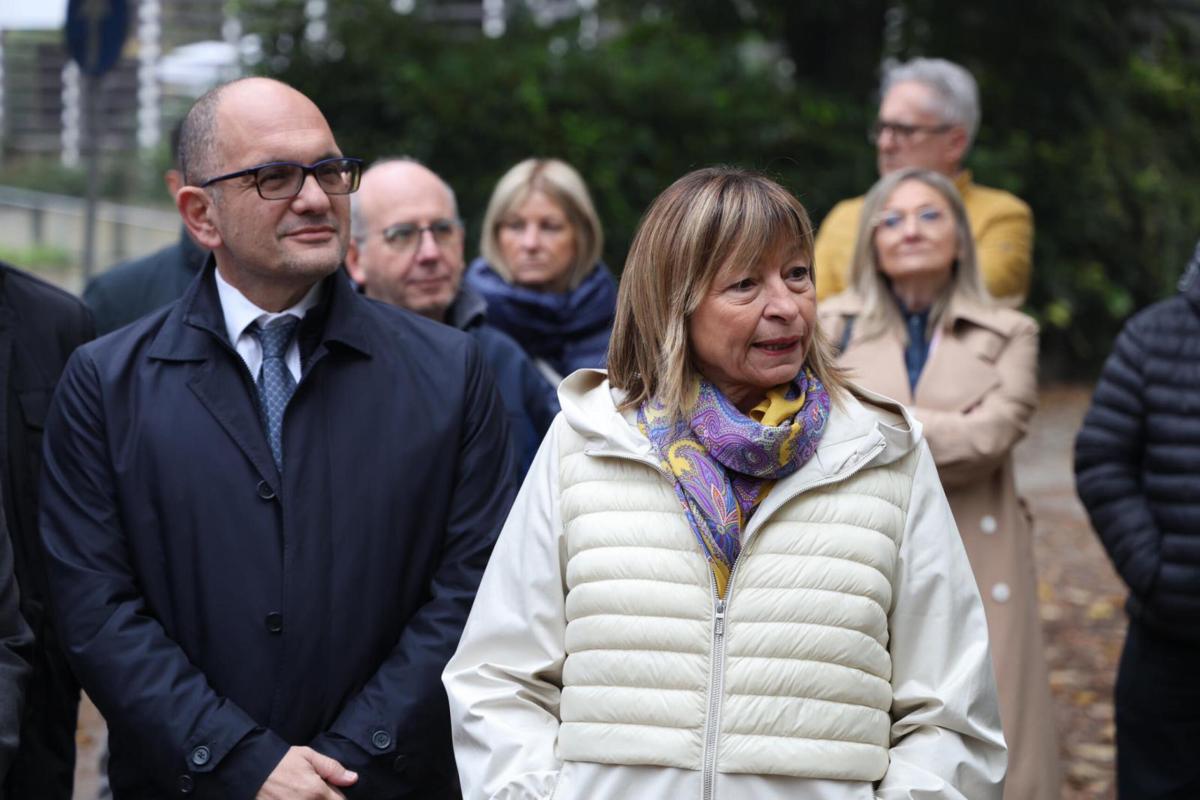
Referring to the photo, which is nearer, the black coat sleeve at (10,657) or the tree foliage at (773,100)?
the black coat sleeve at (10,657)

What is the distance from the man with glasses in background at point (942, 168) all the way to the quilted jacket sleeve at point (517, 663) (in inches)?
98.4

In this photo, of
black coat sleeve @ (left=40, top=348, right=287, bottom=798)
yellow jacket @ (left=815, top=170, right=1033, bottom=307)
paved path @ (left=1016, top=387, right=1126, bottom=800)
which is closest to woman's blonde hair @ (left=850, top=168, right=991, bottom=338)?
yellow jacket @ (left=815, top=170, right=1033, bottom=307)

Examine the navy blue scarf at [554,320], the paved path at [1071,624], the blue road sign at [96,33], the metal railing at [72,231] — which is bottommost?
the paved path at [1071,624]

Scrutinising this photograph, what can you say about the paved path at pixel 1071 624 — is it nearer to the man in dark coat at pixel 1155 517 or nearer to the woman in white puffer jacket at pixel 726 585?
the man in dark coat at pixel 1155 517

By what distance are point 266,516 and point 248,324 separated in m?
0.47

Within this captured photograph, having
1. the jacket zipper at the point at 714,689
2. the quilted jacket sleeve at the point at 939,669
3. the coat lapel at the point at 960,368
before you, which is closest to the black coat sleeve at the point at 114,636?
the jacket zipper at the point at 714,689

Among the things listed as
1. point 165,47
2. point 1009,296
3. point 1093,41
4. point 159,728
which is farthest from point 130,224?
point 159,728

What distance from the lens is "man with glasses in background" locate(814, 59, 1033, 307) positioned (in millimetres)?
5309

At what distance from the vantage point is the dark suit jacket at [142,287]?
5562mm

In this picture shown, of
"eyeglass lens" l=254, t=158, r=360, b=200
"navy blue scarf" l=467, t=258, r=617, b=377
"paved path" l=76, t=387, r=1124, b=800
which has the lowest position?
"paved path" l=76, t=387, r=1124, b=800

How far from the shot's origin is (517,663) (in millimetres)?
3004

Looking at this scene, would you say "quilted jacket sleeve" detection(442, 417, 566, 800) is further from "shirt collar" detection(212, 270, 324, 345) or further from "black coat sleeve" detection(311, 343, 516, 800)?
"shirt collar" detection(212, 270, 324, 345)

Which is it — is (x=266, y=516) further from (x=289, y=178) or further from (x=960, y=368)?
(x=960, y=368)

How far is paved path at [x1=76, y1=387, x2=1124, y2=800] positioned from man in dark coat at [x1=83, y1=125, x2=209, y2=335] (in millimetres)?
2001
